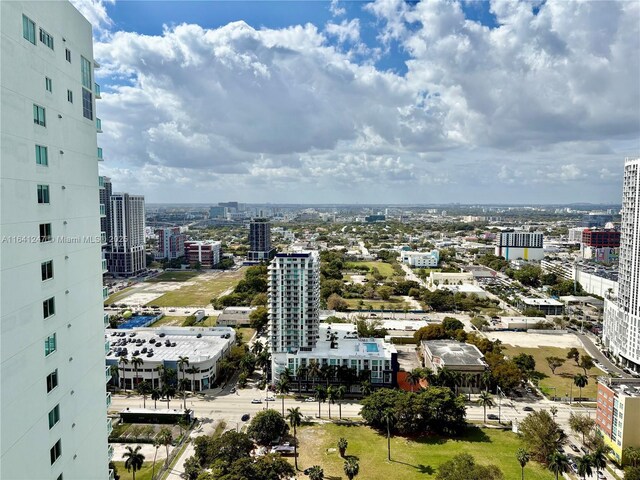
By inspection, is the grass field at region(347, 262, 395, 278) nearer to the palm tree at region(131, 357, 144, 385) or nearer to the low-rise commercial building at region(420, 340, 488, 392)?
the low-rise commercial building at region(420, 340, 488, 392)

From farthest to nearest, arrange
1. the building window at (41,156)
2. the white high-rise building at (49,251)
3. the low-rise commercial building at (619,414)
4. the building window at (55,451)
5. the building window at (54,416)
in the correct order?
the low-rise commercial building at (619,414)
the building window at (55,451)
the building window at (54,416)
the building window at (41,156)
the white high-rise building at (49,251)

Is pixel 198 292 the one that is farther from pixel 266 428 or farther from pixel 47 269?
pixel 47 269

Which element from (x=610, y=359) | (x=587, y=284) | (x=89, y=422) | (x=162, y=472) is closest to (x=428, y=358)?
(x=610, y=359)

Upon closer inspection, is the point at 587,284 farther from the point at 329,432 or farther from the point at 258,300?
the point at 329,432

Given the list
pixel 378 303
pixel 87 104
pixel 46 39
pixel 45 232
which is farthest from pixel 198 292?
pixel 46 39

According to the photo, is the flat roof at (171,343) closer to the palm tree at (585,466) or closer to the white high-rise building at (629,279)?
the palm tree at (585,466)

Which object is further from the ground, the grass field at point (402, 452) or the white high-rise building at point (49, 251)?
the white high-rise building at point (49, 251)

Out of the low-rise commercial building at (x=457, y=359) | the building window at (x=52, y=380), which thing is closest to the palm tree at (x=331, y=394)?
the low-rise commercial building at (x=457, y=359)
